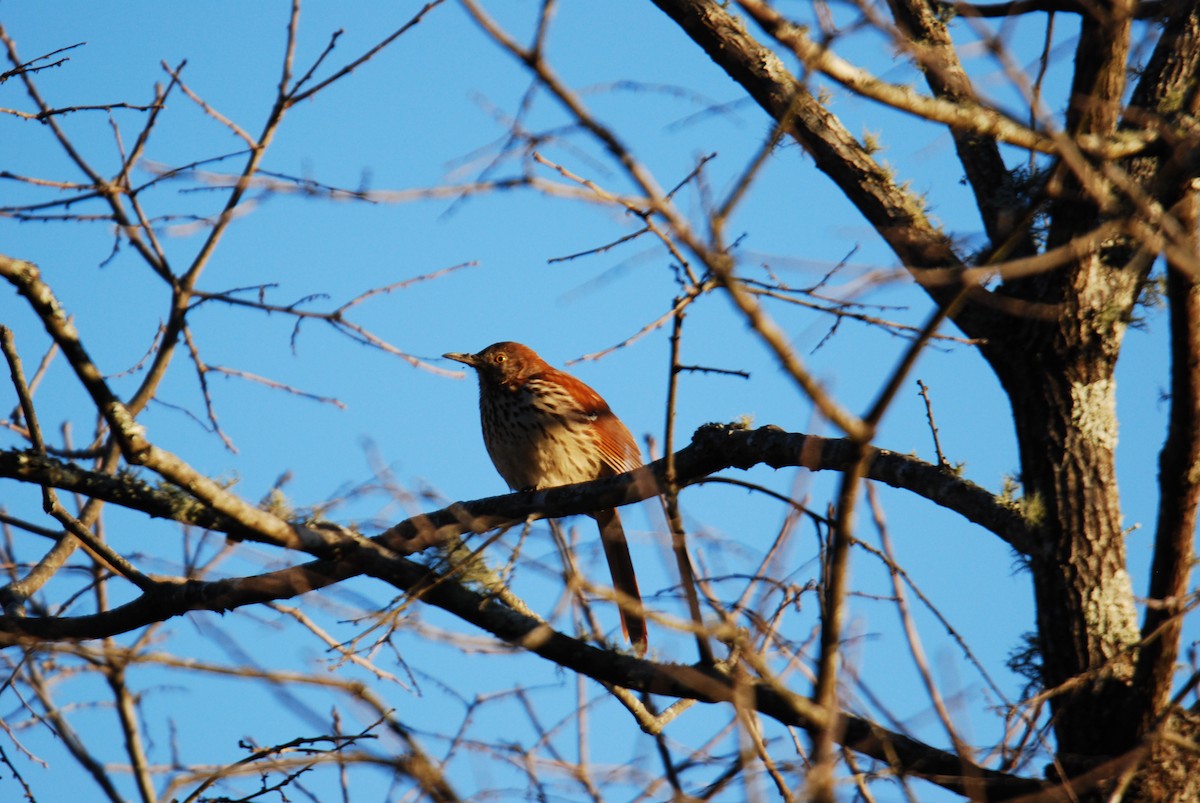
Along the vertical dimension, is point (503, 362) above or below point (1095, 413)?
above

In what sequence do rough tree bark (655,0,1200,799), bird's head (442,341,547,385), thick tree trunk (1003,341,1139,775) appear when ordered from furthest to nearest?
bird's head (442,341,547,385)
thick tree trunk (1003,341,1139,775)
rough tree bark (655,0,1200,799)

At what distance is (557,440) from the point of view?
19.4 feet

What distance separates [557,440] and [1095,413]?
310 cm

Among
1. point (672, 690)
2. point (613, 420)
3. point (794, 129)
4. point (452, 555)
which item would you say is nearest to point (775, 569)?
point (672, 690)

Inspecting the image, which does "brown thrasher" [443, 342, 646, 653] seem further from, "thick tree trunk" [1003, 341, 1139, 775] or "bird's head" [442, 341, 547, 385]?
"thick tree trunk" [1003, 341, 1139, 775]

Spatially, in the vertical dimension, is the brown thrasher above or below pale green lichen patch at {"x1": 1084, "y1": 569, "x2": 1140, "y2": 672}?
above

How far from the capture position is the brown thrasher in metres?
5.79

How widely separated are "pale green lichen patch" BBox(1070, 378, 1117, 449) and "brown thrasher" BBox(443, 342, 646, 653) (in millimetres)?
2749

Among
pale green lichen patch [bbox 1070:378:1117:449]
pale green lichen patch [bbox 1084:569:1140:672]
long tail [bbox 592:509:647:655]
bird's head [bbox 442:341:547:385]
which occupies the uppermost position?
bird's head [bbox 442:341:547:385]

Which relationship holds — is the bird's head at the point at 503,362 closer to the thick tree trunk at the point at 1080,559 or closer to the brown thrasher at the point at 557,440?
the brown thrasher at the point at 557,440

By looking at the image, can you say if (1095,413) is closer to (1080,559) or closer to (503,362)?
(1080,559)

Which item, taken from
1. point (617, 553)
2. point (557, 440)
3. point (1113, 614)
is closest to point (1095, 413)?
point (1113, 614)

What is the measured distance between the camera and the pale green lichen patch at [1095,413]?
128 inches

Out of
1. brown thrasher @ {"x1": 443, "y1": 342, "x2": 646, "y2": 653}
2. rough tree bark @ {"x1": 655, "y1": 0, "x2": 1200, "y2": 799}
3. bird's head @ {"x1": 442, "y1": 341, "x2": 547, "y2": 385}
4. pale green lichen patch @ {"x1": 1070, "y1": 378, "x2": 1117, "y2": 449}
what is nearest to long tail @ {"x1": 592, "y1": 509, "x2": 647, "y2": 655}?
brown thrasher @ {"x1": 443, "y1": 342, "x2": 646, "y2": 653}
